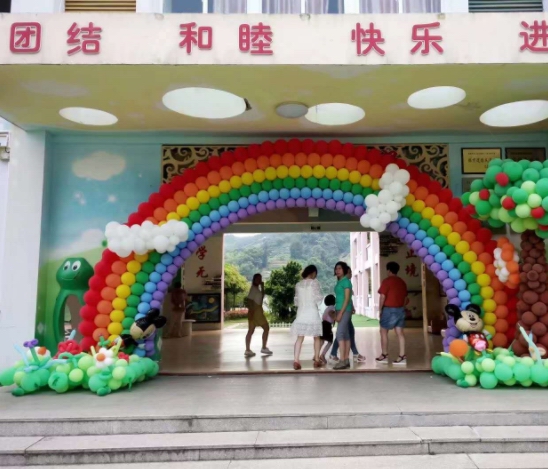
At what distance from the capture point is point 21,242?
5.70 m

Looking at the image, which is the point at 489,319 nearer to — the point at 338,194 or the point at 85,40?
the point at 338,194

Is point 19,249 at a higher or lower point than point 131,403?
higher

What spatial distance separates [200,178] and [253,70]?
1.52 metres

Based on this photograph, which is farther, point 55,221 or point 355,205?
point 55,221

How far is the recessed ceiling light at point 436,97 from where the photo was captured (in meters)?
4.75

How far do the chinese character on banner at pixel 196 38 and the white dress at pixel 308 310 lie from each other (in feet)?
9.37

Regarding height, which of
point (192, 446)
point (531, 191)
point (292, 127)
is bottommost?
point (192, 446)

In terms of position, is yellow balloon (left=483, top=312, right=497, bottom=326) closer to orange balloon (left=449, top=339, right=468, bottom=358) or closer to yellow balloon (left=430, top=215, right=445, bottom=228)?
orange balloon (left=449, top=339, right=468, bottom=358)

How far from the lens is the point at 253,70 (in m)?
4.19

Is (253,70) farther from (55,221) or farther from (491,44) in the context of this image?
(55,221)

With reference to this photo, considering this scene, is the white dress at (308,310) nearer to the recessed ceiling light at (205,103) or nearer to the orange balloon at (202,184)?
the orange balloon at (202,184)

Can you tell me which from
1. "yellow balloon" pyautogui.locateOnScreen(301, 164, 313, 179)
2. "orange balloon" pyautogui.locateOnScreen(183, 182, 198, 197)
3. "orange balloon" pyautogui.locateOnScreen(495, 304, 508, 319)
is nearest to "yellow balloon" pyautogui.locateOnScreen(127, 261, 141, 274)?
"orange balloon" pyautogui.locateOnScreen(183, 182, 198, 197)

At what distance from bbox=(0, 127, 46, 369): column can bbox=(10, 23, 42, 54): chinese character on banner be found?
1.84 m

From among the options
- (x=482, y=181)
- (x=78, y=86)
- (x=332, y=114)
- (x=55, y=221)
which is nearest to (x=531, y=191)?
(x=482, y=181)
